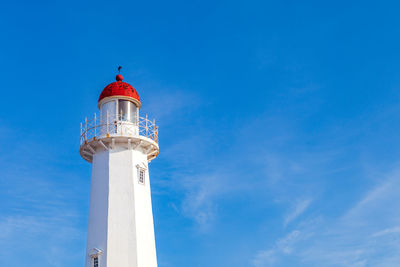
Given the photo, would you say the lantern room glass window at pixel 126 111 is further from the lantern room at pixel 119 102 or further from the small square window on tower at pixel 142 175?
the small square window on tower at pixel 142 175

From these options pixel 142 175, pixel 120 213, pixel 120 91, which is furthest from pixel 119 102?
pixel 120 213

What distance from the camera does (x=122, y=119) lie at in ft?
101

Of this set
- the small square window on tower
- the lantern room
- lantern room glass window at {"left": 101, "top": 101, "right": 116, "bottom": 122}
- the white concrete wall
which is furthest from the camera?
the lantern room

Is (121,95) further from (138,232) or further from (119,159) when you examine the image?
(138,232)

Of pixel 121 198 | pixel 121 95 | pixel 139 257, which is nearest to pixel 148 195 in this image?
pixel 121 198

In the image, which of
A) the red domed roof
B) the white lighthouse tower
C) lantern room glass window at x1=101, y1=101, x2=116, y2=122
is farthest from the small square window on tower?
the red domed roof

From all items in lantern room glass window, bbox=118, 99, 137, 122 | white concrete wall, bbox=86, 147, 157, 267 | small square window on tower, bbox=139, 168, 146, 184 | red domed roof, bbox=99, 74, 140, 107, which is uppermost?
red domed roof, bbox=99, 74, 140, 107

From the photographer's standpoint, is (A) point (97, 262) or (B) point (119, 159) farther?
(B) point (119, 159)

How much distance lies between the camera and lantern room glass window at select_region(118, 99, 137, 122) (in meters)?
30.9

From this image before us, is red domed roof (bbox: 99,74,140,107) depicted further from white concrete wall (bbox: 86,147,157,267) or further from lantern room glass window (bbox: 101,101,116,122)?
white concrete wall (bbox: 86,147,157,267)

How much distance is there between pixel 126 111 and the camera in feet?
102

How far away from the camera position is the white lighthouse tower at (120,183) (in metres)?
27.5

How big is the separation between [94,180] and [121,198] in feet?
6.99

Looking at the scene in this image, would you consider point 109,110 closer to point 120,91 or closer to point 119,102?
point 119,102
